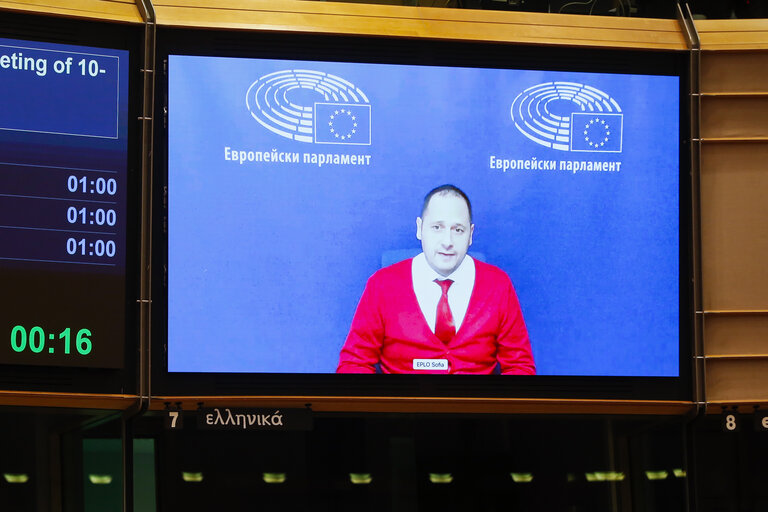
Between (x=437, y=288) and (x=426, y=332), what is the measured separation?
0.39 metres

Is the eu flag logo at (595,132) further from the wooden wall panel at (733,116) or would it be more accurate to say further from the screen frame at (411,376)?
the wooden wall panel at (733,116)

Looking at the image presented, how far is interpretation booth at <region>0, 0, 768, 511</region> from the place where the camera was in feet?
34.0

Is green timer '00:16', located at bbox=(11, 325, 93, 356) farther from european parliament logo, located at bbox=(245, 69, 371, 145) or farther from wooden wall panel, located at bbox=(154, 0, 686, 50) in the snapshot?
wooden wall panel, located at bbox=(154, 0, 686, 50)

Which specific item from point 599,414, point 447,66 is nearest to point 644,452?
point 599,414

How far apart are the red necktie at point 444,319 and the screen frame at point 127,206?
251 cm

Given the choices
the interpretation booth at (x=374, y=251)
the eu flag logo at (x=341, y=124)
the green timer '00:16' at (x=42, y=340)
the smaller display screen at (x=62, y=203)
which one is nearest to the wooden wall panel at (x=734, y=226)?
the interpretation booth at (x=374, y=251)

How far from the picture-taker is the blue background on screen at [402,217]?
1065cm

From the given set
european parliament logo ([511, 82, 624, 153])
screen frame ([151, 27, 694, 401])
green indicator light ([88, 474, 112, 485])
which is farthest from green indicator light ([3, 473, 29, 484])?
european parliament logo ([511, 82, 624, 153])

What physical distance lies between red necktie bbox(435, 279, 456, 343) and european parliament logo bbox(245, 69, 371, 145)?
1385mm

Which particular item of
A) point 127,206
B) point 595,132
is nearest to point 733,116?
point 595,132

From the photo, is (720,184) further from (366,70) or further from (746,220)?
(366,70)

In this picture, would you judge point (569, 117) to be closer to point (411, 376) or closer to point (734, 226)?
point (734, 226)

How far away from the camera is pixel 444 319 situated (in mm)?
11000

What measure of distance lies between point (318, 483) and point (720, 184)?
437 centimetres
